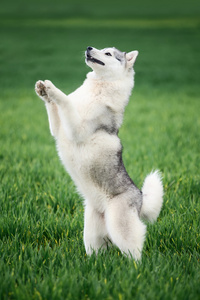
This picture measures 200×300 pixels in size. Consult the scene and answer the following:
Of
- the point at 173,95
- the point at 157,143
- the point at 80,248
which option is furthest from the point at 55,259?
the point at 173,95

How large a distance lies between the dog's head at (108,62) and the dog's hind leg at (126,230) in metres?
1.32

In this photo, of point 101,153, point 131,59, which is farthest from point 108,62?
point 101,153

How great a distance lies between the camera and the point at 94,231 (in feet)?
10.6

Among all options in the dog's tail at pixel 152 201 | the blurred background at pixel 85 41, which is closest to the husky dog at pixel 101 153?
the dog's tail at pixel 152 201

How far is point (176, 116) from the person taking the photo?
398 inches

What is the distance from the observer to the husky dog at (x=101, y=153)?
3.05 metres

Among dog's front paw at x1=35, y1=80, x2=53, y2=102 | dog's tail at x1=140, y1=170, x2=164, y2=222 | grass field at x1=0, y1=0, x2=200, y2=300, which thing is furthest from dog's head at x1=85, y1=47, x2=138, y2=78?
grass field at x1=0, y1=0, x2=200, y2=300

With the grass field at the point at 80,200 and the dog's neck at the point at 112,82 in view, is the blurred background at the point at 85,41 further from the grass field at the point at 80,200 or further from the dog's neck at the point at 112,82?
→ the dog's neck at the point at 112,82

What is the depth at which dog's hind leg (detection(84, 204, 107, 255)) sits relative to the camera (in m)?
3.22

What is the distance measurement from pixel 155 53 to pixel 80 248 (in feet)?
74.4

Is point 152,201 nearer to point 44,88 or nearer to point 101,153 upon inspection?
point 101,153

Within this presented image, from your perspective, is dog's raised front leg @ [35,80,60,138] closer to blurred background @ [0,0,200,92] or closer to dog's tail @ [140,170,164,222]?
dog's tail @ [140,170,164,222]

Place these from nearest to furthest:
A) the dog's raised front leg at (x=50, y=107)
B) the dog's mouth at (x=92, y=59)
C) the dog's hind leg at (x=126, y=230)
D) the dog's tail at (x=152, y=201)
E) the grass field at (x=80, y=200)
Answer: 1. the grass field at (x=80, y=200)
2. the dog's hind leg at (x=126, y=230)
3. the dog's raised front leg at (x=50, y=107)
4. the dog's mouth at (x=92, y=59)
5. the dog's tail at (x=152, y=201)

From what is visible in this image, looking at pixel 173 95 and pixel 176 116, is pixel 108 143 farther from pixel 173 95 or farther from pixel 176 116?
pixel 173 95
